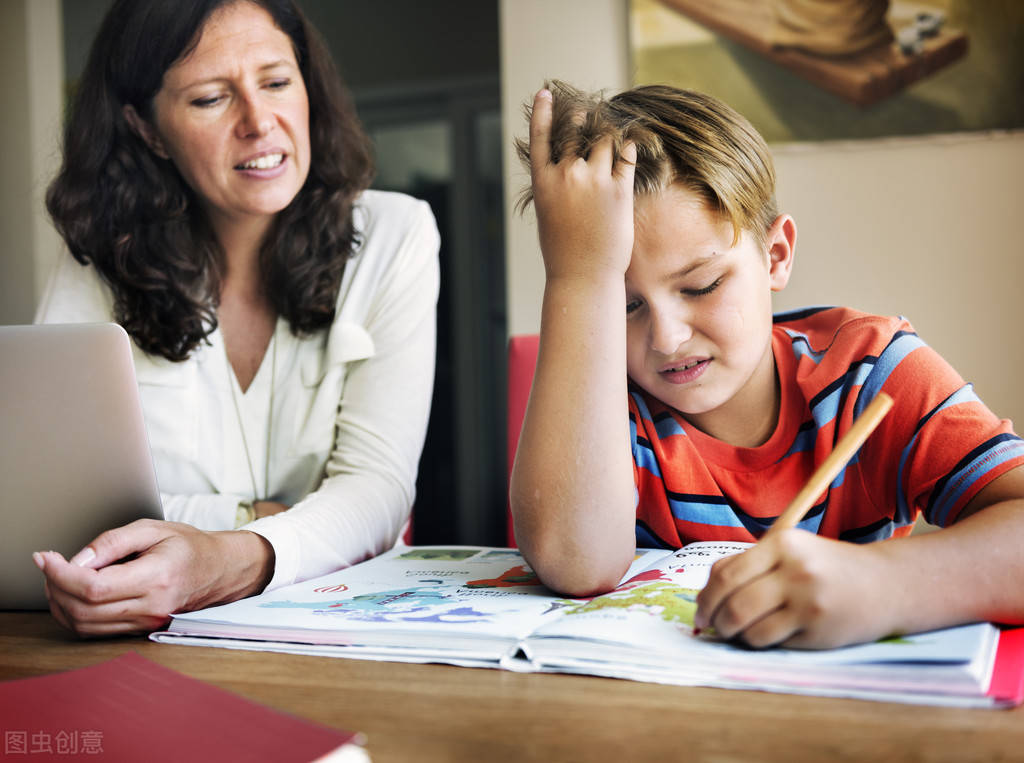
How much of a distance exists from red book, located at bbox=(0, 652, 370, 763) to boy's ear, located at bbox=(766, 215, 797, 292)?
2.31 feet

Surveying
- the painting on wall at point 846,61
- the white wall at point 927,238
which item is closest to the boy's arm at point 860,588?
the white wall at point 927,238

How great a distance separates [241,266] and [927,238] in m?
1.89

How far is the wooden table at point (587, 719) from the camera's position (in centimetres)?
44

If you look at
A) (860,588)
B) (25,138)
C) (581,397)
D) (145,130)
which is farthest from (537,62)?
(860,588)

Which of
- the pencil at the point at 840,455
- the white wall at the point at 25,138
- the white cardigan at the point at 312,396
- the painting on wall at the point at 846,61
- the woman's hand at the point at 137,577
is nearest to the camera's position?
the pencil at the point at 840,455

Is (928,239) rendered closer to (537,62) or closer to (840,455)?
(537,62)

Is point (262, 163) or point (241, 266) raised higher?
point (262, 163)

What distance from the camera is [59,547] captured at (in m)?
0.79

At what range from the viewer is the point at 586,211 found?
0.77m

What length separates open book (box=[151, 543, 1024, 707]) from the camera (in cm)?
51

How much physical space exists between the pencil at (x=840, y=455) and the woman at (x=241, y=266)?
1.98 feet

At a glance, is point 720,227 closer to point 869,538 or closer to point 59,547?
point 869,538

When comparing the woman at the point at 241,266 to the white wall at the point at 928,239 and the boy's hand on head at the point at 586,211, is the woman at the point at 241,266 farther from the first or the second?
the white wall at the point at 928,239

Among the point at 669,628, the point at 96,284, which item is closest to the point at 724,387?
the point at 669,628
